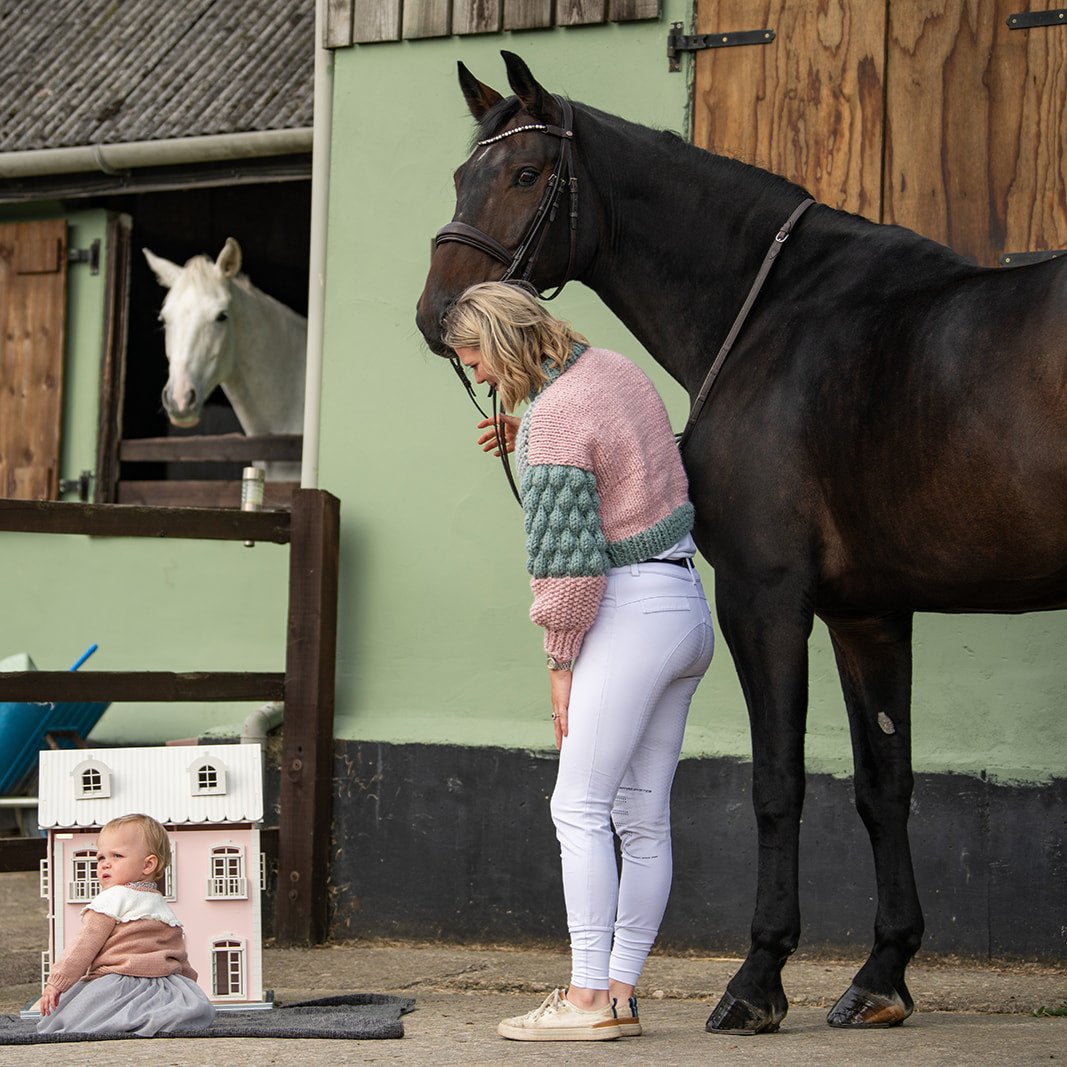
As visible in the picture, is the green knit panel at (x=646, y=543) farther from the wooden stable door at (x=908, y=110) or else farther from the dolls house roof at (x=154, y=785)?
the wooden stable door at (x=908, y=110)

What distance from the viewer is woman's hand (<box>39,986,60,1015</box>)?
3.95 meters

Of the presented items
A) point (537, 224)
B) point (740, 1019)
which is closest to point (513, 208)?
point (537, 224)

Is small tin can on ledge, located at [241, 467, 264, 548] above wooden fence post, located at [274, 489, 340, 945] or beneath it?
above

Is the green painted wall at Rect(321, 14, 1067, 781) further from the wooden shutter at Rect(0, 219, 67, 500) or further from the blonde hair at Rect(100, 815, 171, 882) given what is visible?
the wooden shutter at Rect(0, 219, 67, 500)

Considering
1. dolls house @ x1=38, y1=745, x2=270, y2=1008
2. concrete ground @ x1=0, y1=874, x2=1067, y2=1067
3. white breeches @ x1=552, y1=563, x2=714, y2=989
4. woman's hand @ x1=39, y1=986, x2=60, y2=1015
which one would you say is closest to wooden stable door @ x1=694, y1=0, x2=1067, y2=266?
white breeches @ x1=552, y1=563, x2=714, y2=989

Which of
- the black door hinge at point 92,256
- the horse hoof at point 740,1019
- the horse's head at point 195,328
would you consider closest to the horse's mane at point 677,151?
the horse hoof at point 740,1019

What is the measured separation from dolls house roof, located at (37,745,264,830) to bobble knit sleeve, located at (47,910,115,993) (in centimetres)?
43

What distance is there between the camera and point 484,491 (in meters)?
5.89

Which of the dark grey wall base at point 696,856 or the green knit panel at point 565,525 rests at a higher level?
the green knit panel at point 565,525

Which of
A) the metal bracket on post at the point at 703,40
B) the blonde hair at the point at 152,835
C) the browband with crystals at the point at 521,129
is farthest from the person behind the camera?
the metal bracket on post at the point at 703,40

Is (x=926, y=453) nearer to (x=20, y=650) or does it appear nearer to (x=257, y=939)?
(x=257, y=939)

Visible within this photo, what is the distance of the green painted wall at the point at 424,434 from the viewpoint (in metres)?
5.74

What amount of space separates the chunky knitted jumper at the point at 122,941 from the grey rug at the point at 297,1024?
0.15 metres

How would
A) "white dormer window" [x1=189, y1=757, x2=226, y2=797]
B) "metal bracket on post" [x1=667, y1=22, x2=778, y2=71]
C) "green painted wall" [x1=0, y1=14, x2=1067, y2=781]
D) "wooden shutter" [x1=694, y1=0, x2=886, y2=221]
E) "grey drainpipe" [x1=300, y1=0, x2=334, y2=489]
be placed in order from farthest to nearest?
"grey drainpipe" [x1=300, y1=0, x2=334, y2=489]
"green painted wall" [x1=0, y1=14, x2=1067, y2=781]
"metal bracket on post" [x1=667, y1=22, x2=778, y2=71]
"wooden shutter" [x1=694, y1=0, x2=886, y2=221]
"white dormer window" [x1=189, y1=757, x2=226, y2=797]
